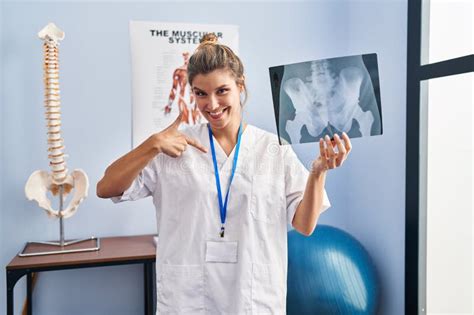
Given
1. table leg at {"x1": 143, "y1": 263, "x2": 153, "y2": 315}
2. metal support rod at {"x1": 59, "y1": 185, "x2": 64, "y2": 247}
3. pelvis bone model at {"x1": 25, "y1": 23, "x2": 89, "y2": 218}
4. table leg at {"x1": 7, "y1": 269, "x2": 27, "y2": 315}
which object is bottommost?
table leg at {"x1": 143, "y1": 263, "x2": 153, "y2": 315}

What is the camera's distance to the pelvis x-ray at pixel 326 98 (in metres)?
1.22

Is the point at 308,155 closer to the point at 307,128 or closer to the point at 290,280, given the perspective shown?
the point at 290,280

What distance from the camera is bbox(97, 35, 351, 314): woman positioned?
4.23 ft

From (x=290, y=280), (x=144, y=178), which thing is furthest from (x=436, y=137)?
(x=144, y=178)

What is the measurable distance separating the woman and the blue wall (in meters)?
1.06

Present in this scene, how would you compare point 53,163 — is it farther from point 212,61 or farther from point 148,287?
point 212,61

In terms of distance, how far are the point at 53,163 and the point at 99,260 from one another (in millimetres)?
482

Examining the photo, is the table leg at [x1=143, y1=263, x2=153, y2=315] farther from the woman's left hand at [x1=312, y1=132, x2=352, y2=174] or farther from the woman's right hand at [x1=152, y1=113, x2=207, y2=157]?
the woman's left hand at [x1=312, y1=132, x2=352, y2=174]

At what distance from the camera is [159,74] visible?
7.77ft

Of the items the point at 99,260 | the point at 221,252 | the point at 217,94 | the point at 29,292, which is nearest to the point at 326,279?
the point at 221,252

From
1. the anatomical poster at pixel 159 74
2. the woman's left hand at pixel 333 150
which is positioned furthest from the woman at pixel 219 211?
the anatomical poster at pixel 159 74

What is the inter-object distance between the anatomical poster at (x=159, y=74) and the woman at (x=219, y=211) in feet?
3.42

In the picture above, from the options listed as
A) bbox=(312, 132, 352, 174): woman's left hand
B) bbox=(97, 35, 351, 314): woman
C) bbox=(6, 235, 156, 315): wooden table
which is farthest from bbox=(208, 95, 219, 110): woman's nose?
bbox=(6, 235, 156, 315): wooden table

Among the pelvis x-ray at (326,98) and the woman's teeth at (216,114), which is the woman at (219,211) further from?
the pelvis x-ray at (326,98)
